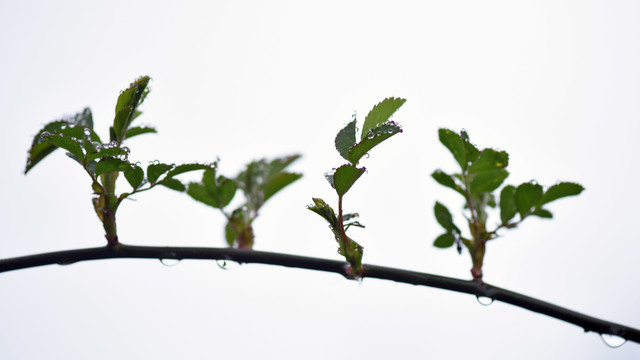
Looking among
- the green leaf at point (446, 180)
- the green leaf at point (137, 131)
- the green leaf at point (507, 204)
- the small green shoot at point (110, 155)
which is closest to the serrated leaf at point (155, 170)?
the small green shoot at point (110, 155)

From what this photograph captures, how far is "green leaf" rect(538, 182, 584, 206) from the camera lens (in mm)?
1080

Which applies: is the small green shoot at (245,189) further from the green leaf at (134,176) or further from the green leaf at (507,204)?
the green leaf at (507,204)

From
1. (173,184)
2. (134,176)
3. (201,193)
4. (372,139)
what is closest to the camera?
(372,139)

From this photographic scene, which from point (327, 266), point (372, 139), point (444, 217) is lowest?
point (327, 266)

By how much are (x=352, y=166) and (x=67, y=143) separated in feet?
1.54

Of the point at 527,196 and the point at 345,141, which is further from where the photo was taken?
the point at 527,196

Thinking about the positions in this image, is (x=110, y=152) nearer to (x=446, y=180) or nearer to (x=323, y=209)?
(x=323, y=209)

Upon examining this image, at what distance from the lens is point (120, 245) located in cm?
90

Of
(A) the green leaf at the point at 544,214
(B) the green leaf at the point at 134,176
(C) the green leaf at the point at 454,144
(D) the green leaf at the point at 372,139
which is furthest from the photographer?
(A) the green leaf at the point at 544,214

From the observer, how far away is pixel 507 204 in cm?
111

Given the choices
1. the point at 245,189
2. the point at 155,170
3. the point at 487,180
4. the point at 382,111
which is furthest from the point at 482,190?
the point at 155,170

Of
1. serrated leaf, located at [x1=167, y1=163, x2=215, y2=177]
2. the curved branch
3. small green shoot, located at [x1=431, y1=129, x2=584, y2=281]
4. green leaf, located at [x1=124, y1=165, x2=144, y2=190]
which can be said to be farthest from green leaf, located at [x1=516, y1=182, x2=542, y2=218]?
green leaf, located at [x1=124, y1=165, x2=144, y2=190]

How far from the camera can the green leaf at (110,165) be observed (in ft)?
2.86

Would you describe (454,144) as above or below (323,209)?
above
